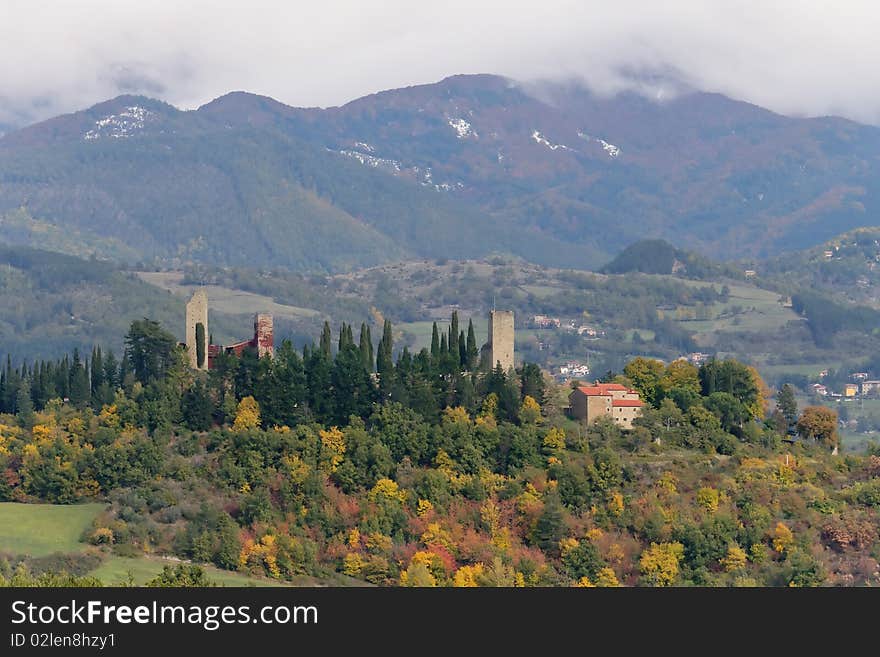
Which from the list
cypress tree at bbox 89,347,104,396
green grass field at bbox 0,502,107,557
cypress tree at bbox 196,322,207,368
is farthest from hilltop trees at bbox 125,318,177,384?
green grass field at bbox 0,502,107,557

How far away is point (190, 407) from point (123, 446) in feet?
20.4

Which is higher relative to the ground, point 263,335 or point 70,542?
point 263,335

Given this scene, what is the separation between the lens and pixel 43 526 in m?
112

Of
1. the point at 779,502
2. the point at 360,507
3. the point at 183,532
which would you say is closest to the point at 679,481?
the point at 779,502

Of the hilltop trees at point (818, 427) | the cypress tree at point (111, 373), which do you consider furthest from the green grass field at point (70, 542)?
the hilltop trees at point (818, 427)

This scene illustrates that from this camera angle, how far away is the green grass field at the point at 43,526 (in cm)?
10762

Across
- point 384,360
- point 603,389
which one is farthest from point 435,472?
point 603,389

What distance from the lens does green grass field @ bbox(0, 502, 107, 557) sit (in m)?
108

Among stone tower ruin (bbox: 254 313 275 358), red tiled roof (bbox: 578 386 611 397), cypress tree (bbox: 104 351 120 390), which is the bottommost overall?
red tiled roof (bbox: 578 386 611 397)

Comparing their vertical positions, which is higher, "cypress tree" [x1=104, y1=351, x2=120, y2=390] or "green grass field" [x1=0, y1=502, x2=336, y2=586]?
"cypress tree" [x1=104, y1=351, x2=120, y2=390]

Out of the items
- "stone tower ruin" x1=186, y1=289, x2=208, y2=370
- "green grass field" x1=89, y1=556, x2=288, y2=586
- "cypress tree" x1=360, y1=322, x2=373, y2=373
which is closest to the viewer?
"green grass field" x1=89, y1=556, x2=288, y2=586

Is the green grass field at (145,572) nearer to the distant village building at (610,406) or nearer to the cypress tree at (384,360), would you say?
the cypress tree at (384,360)

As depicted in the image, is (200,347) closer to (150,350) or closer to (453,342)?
(150,350)

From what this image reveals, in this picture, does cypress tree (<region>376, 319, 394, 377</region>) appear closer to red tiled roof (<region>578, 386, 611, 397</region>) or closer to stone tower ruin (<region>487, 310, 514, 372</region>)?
stone tower ruin (<region>487, 310, 514, 372</region>)
